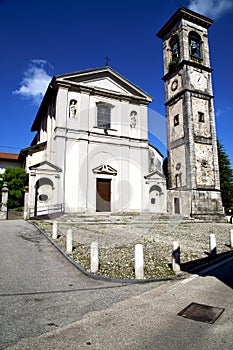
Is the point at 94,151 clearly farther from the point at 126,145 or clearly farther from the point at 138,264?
the point at 138,264

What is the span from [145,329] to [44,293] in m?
2.07

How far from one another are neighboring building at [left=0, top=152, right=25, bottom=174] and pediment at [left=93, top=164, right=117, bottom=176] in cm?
1363

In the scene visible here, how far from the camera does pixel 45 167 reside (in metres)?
16.7

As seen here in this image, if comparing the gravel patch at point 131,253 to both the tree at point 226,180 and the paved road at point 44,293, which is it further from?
the tree at point 226,180

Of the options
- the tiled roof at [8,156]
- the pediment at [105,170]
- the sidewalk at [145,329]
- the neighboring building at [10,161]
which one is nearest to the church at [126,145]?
the pediment at [105,170]

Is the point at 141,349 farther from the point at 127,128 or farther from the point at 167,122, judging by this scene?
the point at 167,122

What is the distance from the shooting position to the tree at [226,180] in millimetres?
30078

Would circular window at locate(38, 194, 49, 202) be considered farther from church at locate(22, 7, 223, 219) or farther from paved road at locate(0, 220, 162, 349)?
paved road at locate(0, 220, 162, 349)

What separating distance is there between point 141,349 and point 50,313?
4.98 ft

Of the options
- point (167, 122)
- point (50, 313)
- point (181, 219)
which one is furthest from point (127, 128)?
point (50, 313)

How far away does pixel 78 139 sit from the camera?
1819 centimetres

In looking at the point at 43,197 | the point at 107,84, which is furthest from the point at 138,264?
the point at 107,84

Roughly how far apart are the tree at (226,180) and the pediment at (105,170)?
17617 millimetres

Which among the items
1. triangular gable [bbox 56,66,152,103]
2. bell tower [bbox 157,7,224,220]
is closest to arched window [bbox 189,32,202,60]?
bell tower [bbox 157,7,224,220]
